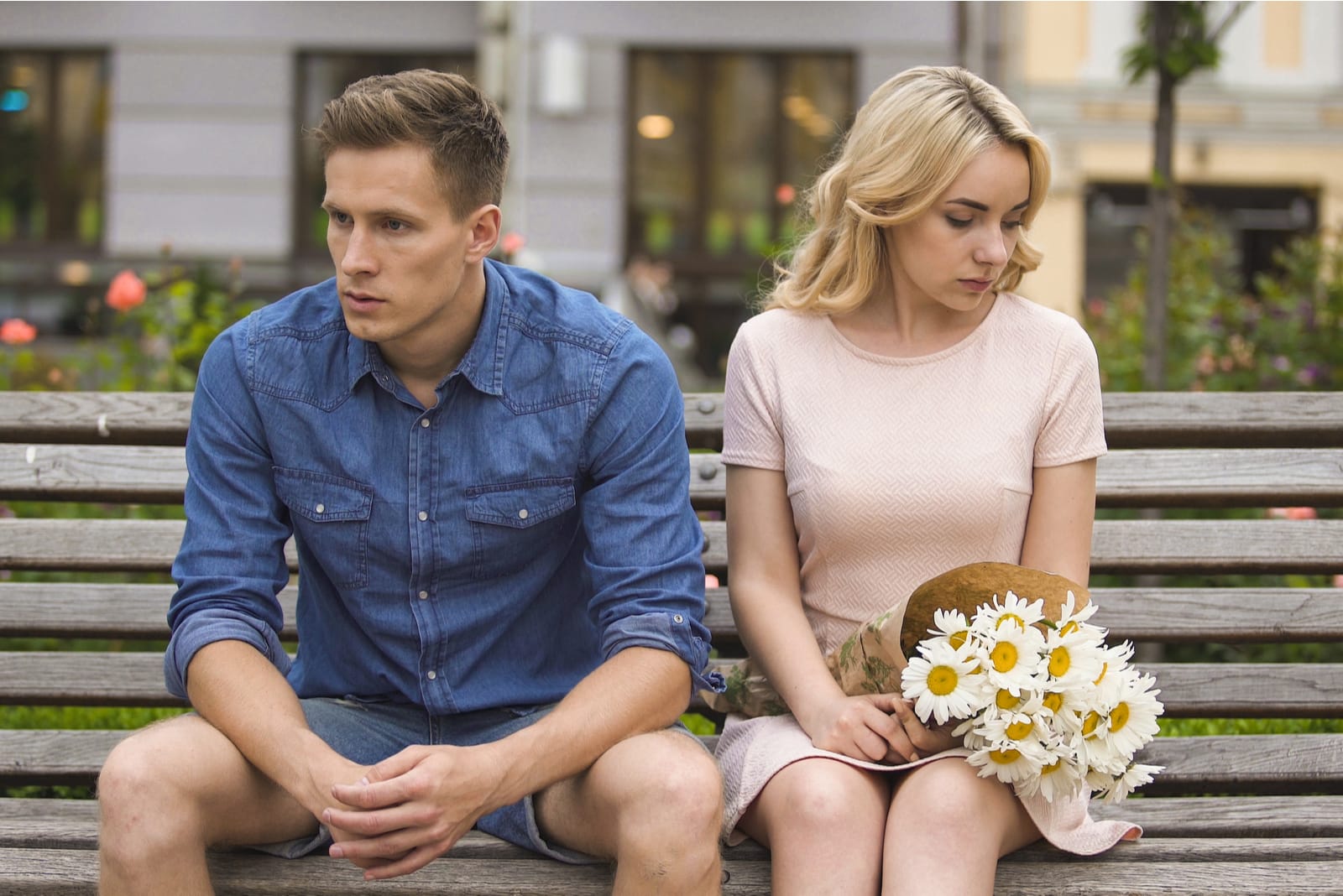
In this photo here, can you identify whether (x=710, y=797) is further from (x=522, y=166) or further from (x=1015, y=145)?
(x=522, y=166)

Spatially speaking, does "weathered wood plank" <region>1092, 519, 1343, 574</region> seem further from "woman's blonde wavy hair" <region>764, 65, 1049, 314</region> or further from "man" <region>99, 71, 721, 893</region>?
"man" <region>99, 71, 721, 893</region>

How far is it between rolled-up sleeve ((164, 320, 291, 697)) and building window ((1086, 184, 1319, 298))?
41.3 ft

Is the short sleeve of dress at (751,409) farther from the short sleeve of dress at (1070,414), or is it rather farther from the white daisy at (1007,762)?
the white daisy at (1007,762)

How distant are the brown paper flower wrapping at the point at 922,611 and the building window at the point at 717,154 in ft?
34.3

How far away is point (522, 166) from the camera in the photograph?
41.5 ft

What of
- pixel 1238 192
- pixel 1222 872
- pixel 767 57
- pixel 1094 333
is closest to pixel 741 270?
pixel 767 57

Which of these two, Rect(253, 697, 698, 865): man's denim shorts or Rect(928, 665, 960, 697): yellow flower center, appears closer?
Rect(928, 665, 960, 697): yellow flower center

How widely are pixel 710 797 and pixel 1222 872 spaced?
0.85m

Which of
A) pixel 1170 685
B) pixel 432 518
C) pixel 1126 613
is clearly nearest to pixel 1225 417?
pixel 1126 613

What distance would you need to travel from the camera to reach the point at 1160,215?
4.72 m

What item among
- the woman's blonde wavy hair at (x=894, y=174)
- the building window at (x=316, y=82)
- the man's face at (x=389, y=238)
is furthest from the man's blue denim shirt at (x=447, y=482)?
the building window at (x=316, y=82)

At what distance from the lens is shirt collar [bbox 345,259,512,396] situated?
2.56 meters

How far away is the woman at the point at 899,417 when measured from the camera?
263cm

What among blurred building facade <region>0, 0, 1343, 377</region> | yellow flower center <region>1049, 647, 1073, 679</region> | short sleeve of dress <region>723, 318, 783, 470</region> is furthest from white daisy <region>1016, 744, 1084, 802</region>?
blurred building facade <region>0, 0, 1343, 377</region>
